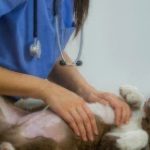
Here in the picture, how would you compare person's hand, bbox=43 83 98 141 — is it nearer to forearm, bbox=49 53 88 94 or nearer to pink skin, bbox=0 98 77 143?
pink skin, bbox=0 98 77 143

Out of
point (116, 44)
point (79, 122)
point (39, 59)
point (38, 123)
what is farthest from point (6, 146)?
point (116, 44)

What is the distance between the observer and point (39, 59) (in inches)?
51.9

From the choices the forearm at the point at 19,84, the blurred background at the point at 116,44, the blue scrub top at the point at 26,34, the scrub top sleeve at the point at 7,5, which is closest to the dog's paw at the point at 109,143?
the forearm at the point at 19,84

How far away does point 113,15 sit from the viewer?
189 cm

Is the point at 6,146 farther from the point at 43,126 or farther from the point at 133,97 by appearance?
the point at 133,97

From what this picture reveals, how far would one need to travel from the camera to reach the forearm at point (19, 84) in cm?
116

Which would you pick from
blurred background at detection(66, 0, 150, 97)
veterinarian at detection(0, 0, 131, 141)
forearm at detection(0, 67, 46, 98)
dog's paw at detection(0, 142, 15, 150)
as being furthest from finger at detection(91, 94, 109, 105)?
blurred background at detection(66, 0, 150, 97)

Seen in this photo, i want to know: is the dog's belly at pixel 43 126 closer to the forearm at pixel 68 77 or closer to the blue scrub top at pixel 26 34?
the blue scrub top at pixel 26 34

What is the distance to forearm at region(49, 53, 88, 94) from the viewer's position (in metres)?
1.48

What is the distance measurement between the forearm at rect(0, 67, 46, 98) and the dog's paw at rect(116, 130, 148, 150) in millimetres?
281

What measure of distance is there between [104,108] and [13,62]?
33 cm

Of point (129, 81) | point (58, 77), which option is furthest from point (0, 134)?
point (129, 81)

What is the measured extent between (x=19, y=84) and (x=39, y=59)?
0.59 feet

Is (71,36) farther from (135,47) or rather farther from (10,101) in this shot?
(135,47)
